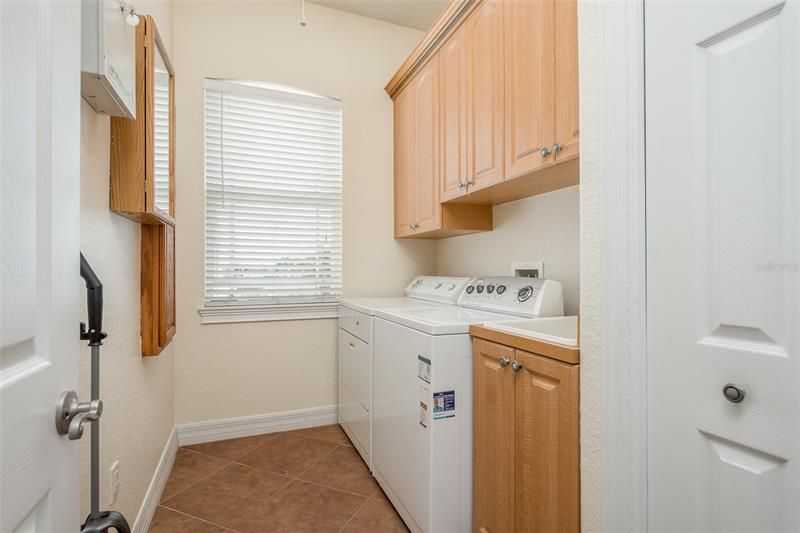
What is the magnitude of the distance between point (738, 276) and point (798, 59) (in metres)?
0.36

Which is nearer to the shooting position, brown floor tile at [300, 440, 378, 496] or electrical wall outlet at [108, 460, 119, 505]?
electrical wall outlet at [108, 460, 119, 505]

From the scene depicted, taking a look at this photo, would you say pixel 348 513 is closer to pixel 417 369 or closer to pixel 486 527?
pixel 486 527

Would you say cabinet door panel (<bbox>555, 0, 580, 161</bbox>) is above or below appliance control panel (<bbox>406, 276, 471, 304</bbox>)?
above

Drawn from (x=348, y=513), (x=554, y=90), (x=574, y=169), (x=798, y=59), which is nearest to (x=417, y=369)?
(x=348, y=513)

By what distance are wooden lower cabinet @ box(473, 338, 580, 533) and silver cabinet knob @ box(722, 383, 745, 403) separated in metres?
0.33

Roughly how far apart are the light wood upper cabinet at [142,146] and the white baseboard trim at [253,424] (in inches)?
58.0

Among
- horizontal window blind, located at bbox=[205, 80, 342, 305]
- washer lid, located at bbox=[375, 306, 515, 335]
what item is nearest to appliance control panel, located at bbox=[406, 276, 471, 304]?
washer lid, located at bbox=[375, 306, 515, 335]

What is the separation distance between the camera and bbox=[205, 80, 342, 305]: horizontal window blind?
2453mm

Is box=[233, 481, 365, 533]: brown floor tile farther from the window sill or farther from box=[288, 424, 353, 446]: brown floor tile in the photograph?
the window sill

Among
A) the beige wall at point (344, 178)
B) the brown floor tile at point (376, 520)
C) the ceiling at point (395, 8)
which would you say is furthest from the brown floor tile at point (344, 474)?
the ceiling at point (395, 8)

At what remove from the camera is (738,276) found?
2.22 ft

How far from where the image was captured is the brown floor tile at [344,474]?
6.29ft

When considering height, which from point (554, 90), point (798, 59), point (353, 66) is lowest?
point (798, 59)

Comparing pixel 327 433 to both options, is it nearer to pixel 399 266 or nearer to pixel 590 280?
pixel 399 266
